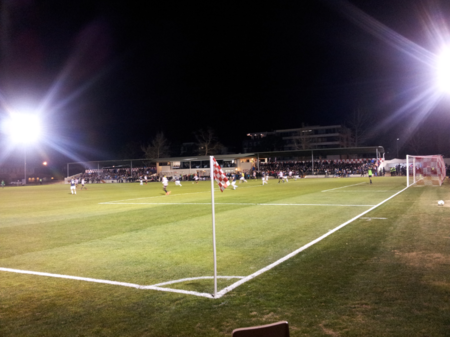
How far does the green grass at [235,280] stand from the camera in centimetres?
455

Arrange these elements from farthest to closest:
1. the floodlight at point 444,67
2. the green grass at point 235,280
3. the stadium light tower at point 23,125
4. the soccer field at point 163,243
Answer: the stadium light tower at point 23,125, the floodlight at point 444,67, the soccer field at point 163,243, the green grass at point 235,280

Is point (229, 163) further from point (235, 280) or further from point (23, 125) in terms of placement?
point (235, 280)

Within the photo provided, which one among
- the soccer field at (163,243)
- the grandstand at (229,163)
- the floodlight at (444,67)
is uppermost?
the floodlight at (444,67)

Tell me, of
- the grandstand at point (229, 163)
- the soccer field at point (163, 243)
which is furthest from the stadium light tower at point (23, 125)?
the soccer field at point (163, 243)

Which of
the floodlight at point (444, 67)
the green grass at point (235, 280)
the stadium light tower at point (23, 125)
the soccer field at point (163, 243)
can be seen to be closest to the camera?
the green grass at point (235, 280)

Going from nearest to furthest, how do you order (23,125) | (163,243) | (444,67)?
Answer: (163,243) < (444,67) < (23,125)

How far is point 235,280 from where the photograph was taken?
6363 mm

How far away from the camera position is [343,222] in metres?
12.7

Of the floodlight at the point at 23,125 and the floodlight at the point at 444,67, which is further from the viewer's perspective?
the floodlight at the point at 23,125

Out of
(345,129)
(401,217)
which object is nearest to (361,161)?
(345,129)

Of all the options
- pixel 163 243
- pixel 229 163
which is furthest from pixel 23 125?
pixel 163 243

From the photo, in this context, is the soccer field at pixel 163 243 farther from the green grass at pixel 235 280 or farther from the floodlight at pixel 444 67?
the floodlight at pixel 444 67

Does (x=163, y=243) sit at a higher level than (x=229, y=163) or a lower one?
lower

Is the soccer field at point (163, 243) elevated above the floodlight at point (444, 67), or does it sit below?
below
